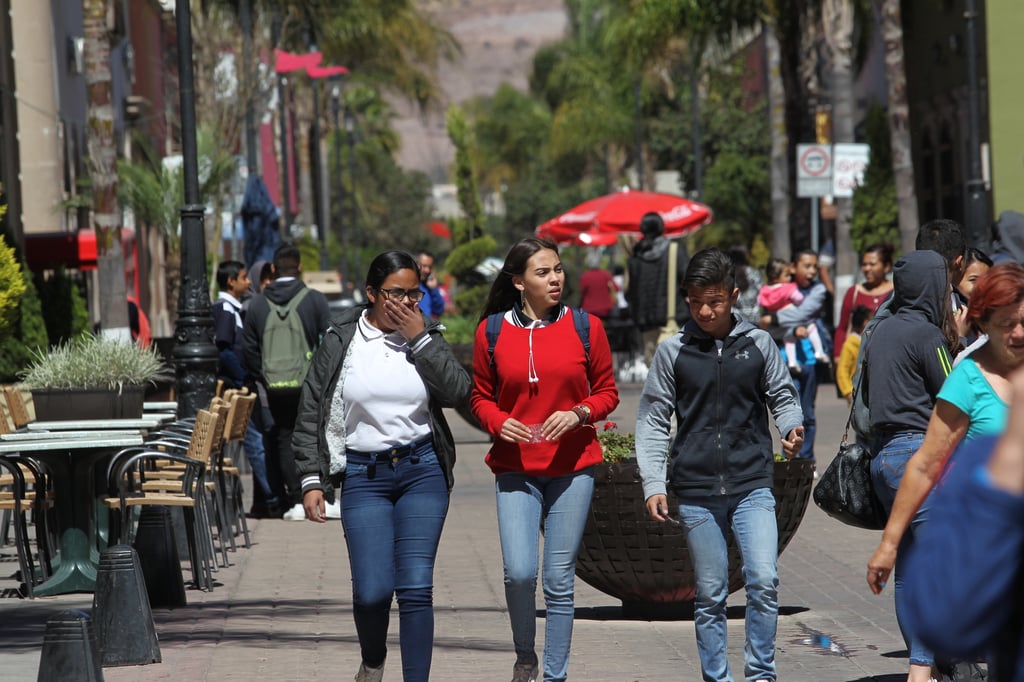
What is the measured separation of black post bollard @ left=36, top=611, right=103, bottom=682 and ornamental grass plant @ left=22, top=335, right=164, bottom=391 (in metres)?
6.18

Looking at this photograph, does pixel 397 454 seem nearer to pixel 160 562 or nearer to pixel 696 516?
pixel 696 516

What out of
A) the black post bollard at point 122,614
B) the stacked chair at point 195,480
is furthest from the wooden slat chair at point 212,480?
the black post bollard at point 122,614

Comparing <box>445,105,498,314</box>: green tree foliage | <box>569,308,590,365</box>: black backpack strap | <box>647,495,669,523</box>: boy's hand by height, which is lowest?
<box>445,105,498,314</box>: green tree foliage

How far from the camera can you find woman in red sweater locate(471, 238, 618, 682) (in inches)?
269

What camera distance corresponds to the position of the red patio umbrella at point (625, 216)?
26.4m

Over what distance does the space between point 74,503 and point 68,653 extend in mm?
4484

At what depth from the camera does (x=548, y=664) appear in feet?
22.2

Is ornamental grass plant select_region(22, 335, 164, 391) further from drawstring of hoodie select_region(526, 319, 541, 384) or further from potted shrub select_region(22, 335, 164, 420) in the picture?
drawstring of hoodie select_region(526, 319, 541, 384)

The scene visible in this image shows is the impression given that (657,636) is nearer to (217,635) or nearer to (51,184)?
(217,635)

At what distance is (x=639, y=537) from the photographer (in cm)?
862

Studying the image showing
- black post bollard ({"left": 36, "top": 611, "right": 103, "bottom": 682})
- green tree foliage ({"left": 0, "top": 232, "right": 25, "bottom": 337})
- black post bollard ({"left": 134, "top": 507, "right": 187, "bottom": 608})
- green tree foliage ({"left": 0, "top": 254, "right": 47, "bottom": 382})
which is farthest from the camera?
green tree foliage ({"left": 0, "top": 254, "right": 47, "bottom": 382})

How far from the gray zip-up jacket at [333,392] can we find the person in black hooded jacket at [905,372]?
154 centimetres

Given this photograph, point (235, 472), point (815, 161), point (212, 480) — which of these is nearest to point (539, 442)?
point (212, 480)

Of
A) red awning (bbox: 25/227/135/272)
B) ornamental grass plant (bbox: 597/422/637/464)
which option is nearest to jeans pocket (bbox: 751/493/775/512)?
ornamental grass plant (bbox: 597/422/637/464)
